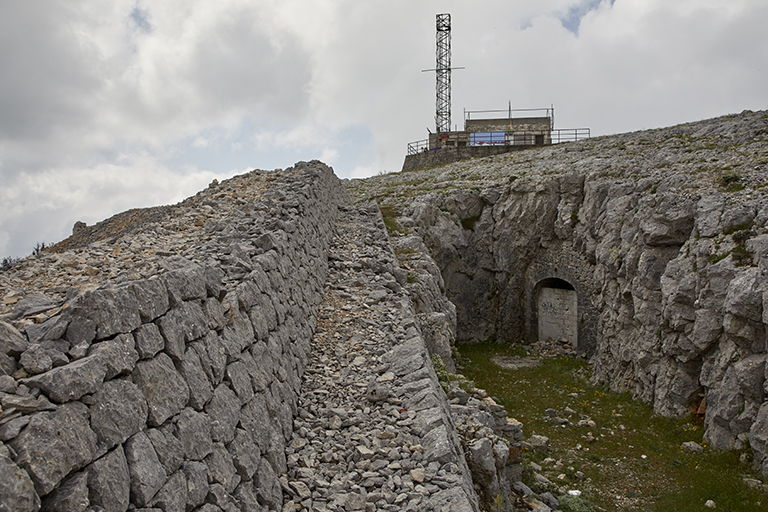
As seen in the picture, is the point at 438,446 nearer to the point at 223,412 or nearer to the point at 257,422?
the point at 257,422

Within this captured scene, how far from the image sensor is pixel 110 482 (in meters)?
3.92

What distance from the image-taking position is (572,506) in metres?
11.5

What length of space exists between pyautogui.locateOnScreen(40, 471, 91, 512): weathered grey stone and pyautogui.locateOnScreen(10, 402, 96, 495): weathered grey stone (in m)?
0.08

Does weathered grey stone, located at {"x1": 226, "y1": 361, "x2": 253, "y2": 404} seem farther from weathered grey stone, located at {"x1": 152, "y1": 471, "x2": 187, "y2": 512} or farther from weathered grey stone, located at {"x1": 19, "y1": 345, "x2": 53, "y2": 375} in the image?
weathered grey stone, located at {"x1": 19, "y1": 345, "x2": 53, "y2": 375}

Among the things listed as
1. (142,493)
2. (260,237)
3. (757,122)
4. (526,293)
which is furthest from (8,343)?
(757,122)

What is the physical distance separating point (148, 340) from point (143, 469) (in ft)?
4.19

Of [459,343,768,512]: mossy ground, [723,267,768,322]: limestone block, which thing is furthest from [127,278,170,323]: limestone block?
[723,267,768,322]: limestone block

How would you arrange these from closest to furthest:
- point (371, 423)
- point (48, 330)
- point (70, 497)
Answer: point (70, 497)
point (48, 330)
point (371, 423)

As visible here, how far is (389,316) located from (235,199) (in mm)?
6218

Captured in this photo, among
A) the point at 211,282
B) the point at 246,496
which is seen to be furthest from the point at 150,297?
the point at 246,496

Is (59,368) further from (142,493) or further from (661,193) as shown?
(661,193)

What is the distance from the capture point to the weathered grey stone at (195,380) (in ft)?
17.6

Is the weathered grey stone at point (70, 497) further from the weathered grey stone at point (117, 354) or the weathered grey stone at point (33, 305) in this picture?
the weathered grey stone at point (33, 305)

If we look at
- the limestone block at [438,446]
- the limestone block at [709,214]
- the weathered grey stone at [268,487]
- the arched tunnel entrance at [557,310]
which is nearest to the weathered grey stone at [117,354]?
the weathered grey stone at [268,487]
